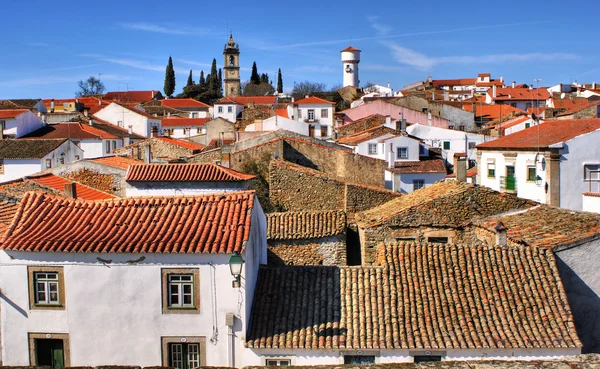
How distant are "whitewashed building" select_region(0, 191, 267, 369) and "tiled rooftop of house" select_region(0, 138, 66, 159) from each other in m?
30.6

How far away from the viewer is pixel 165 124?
80.4 metres

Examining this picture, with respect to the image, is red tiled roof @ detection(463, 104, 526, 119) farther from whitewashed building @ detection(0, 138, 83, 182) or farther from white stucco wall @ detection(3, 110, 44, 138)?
whitewashed building @ detection(0, 138, 83, 182)

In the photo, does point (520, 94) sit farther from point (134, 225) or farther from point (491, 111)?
point (134, 225)

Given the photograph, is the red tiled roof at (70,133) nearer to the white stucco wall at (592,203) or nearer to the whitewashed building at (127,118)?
the whitewashed building at (127,118)

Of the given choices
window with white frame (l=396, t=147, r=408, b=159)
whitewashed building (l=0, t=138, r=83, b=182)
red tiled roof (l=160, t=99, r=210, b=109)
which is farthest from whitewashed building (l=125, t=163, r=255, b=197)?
red tiled roof (l=160, t=99, r=210, b=109)

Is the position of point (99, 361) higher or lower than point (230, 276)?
lower

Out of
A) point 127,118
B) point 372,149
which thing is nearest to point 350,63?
point 127,118

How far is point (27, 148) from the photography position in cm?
4334

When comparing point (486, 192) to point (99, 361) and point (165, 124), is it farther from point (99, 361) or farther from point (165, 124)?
point (165, 124)

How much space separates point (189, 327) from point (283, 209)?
693 inches

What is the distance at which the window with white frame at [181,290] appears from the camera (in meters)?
13.2

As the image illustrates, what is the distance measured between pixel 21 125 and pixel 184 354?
45.9 metres

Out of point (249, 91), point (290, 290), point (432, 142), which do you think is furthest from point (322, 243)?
point (249, 91)

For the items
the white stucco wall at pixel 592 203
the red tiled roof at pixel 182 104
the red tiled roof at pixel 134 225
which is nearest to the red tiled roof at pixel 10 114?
the red tiled roof at pixel 134 225
